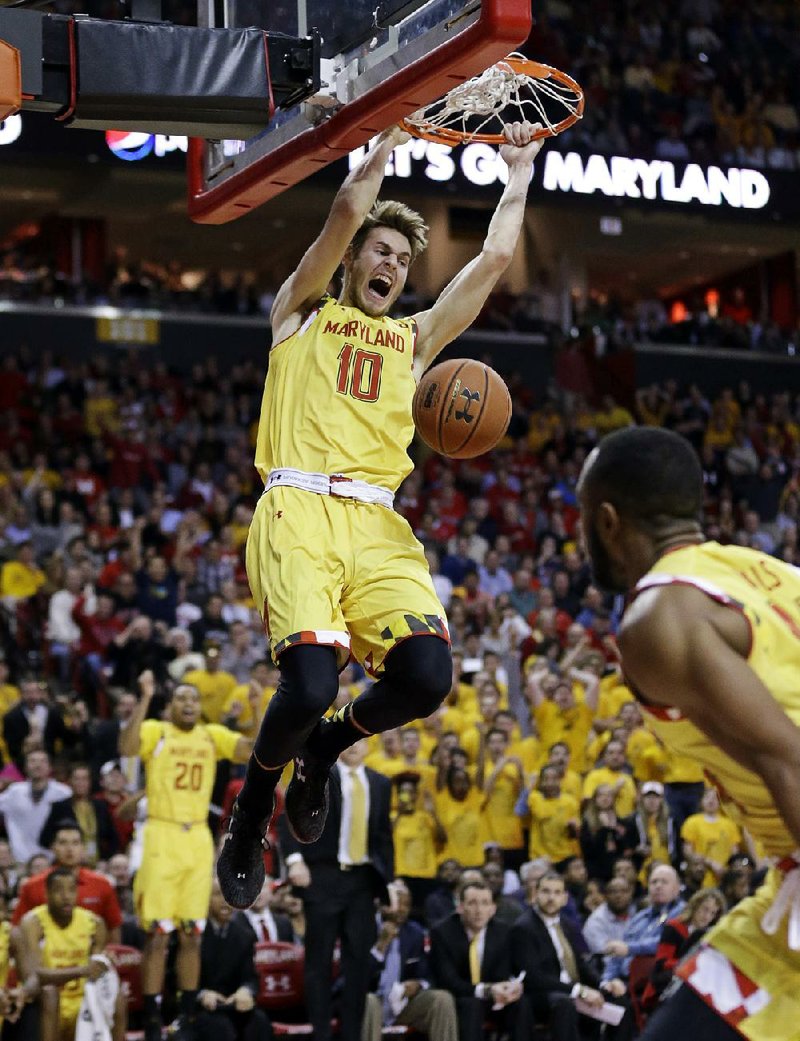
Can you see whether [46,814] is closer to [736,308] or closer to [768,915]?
[768,915]

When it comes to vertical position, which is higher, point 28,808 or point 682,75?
point 682,75

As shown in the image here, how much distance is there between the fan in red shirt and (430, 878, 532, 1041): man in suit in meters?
2.13

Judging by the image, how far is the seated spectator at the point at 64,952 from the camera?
10.1 metres

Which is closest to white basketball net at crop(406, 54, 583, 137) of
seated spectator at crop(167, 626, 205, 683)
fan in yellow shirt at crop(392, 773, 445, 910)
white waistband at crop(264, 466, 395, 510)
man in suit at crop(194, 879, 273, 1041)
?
white waistband at crop(264, 466, 395, 510)

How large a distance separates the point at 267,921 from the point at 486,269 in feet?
20.4

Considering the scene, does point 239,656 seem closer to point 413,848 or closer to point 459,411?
point 413,848

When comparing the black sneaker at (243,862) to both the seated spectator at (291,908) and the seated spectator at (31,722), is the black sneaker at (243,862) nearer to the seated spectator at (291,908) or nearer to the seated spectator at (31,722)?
the seated spectator at (291,908)

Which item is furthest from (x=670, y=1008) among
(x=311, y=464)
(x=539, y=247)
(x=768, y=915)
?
(x=539, y=247)

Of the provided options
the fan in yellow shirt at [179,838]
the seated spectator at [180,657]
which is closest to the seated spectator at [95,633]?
the seated spectator at [180,657]

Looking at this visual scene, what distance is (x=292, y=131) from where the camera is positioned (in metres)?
6.27

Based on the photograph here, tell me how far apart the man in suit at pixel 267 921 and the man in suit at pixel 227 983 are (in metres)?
0.15

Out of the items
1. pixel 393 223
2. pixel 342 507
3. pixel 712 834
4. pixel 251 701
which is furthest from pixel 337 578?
pixel 712 834

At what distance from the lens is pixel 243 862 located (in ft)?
19.8

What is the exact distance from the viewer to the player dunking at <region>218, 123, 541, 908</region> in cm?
573
